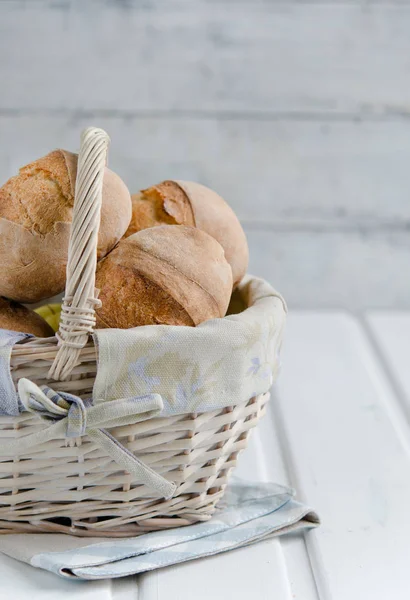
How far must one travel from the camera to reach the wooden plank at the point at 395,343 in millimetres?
1355

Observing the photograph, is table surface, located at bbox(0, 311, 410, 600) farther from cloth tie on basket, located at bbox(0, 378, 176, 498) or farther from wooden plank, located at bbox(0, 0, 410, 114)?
wooden plank, located at bbox(0, 0, 410, 114)

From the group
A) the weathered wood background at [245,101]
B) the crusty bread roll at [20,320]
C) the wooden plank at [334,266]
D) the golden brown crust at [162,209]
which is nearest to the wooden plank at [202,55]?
the weathered wood background at [245,101]

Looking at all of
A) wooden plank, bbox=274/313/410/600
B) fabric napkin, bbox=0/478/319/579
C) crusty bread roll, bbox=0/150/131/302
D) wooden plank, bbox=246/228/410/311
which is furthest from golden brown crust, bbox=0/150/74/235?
wooden plank, bbox=246/228/410/311

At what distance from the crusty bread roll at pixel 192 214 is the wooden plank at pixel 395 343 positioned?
0.46 meters

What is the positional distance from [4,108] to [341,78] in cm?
74

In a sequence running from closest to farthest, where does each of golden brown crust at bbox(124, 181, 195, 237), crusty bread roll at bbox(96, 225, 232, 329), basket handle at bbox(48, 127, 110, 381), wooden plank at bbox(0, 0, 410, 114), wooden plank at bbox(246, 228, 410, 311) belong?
1. basket handle at bbox(48, 127, 110, 381)
2. crusty bread roll at bbox(96, 225, 232, 329)
3. golden brown crust at bbox(124, 181, 195, 237)
4. wooden plank at bbox(0, 0, 410, 114)
5. wooden plank at bbox(246, 228, 410, 311)

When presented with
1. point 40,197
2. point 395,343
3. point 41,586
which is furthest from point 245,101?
point 41,586

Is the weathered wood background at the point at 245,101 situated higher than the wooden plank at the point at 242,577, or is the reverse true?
the weathered wood background at the point at 245,101

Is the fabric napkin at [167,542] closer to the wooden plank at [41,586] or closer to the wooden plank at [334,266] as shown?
the wooden plank at [41,586]

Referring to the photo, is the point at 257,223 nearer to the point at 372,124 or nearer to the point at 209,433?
the point at 372,124

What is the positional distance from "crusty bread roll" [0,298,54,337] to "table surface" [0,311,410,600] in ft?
0.80

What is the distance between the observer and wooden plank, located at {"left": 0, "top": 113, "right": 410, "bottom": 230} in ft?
5.72

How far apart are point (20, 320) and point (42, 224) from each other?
4.4 inches

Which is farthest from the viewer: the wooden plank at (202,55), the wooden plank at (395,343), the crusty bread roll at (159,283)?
the wooden plank at (202,55)
